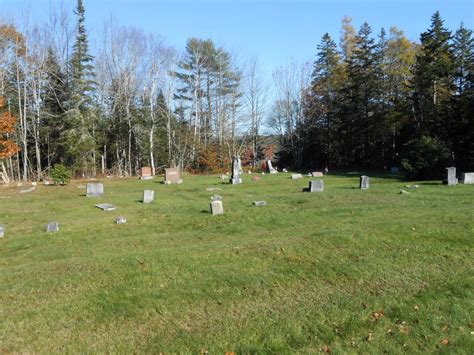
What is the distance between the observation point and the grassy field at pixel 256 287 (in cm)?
518

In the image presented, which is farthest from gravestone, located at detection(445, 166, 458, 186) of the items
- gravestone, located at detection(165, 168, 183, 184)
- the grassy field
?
gravestone, located at detection(165, 168, 183, 184)

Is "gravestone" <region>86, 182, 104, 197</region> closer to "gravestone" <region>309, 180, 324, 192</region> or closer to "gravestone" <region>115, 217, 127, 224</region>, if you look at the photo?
"gravestone" <region>115, 217, 127, 224</region>

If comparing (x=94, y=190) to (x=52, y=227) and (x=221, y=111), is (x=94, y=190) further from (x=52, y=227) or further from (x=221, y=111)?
(x=221, y=111)

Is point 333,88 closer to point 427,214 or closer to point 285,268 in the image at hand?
point 427,214

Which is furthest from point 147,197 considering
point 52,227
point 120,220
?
point 52,227

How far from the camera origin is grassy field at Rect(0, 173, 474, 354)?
5176mm

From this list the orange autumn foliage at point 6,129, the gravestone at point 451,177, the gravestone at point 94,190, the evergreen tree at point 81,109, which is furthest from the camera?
the evergreen tree at point 81,109

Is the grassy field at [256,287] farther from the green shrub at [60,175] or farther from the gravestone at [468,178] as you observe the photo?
the green shrub at [60,175]

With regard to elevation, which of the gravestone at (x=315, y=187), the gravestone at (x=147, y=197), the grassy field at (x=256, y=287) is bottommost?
the grassy field at (x=256, y=287)

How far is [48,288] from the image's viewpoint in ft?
22.8

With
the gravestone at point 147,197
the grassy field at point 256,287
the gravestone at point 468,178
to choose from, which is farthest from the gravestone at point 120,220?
the gravestone at point 468,178

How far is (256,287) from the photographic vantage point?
21.9 ft

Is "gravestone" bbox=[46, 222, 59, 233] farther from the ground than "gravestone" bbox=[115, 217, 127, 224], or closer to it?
closer to it

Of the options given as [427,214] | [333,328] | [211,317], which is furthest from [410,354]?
[427,214]
